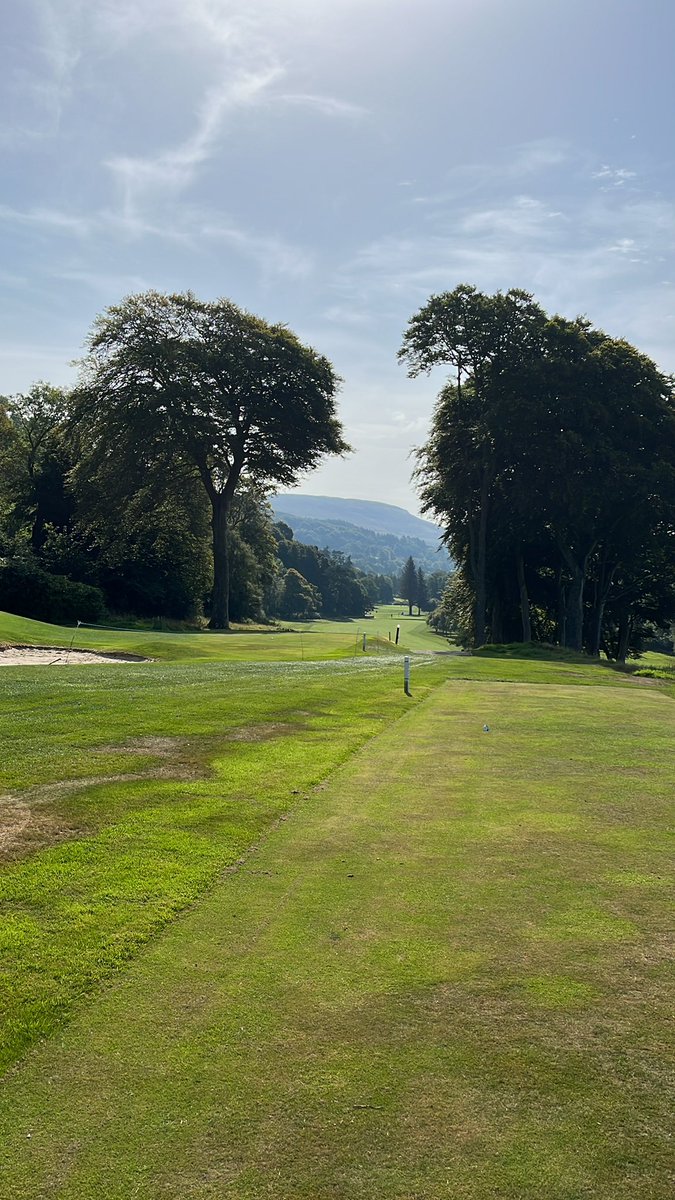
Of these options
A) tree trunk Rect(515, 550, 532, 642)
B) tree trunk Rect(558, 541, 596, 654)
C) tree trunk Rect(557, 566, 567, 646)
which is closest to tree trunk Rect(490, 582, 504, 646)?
tree trunk Rect(557, 566, 567, 646)

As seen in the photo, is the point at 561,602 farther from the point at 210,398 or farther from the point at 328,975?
the point at 328,975

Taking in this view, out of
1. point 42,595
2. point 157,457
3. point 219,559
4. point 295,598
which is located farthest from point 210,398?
point 295,598

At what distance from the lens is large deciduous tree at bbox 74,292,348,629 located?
50656 millimetres

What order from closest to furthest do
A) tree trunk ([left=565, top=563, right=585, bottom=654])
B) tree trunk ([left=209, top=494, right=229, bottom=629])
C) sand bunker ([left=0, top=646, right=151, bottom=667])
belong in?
1. sand bunker ([left=0, top=646, right=151, bottom=667])
2. tree trunk ([left=565, top=563, right=585, bottom=654])
3. tree trunk ([left=209, top=494, right=229, bottom=629])

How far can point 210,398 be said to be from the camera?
52.4 meters

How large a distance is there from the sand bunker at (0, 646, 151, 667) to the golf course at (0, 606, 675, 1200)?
15.8 m

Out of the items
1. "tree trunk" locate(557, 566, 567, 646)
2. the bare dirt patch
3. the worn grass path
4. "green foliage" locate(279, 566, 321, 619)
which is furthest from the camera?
"green foliage" locate(279, 566, 321, 619)

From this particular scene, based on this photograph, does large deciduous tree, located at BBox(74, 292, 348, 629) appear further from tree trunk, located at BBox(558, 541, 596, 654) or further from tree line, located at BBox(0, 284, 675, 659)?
tree trunk, located at BBox(558, 541, 596, 654)

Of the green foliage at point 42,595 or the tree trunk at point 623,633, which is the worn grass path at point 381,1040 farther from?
the tree trunk at point 623,633

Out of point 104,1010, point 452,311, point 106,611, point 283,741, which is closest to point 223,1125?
point 104,1010

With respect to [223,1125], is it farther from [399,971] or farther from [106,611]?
[106,611]

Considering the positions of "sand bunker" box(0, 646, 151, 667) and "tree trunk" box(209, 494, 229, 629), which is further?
"tree trunk" box(209, 494, 229, 629)

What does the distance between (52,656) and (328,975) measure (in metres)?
25.4

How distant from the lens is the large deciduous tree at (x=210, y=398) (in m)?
50.7
